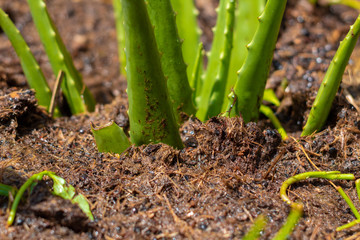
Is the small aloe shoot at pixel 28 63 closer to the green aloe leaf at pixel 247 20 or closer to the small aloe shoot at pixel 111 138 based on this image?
the small aloe shoot at pixel 111 138

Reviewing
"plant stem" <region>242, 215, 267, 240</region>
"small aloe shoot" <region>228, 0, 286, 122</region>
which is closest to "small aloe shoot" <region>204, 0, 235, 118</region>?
"small aloe shoot" <region>228, 0, 286, 122</region>

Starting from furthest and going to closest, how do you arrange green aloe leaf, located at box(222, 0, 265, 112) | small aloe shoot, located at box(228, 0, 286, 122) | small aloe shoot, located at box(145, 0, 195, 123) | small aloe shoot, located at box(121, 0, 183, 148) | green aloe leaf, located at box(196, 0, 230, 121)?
1. green aloe leaf, located at box(222, 0, 265, 112)
2. green aloe leaf, located at box(196, 0, 230, 121)
3. small aloe shoot, located at box(145, 0, 195, 123)
4. small aloe shoot, located at box(228, 0, 286, 122)
5. small aloe shoot, located at box(121, 0, 183, 148)

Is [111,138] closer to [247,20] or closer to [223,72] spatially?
[223,72]

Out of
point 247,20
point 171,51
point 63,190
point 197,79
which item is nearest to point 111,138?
point 63,190

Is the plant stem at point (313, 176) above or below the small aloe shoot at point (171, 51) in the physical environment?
below

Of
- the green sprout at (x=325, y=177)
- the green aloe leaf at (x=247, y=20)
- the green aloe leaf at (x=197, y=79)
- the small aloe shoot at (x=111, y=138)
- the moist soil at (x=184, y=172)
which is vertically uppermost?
the green aloe leaf at (x=247, y=20)

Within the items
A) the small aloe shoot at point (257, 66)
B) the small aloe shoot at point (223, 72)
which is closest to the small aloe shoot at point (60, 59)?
the small aloe shoot at point (223, 72)

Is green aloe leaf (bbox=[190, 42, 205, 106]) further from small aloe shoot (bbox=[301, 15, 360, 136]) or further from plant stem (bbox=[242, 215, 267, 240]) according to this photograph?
plant stem (bbox=[242, 215, 267, 240])
